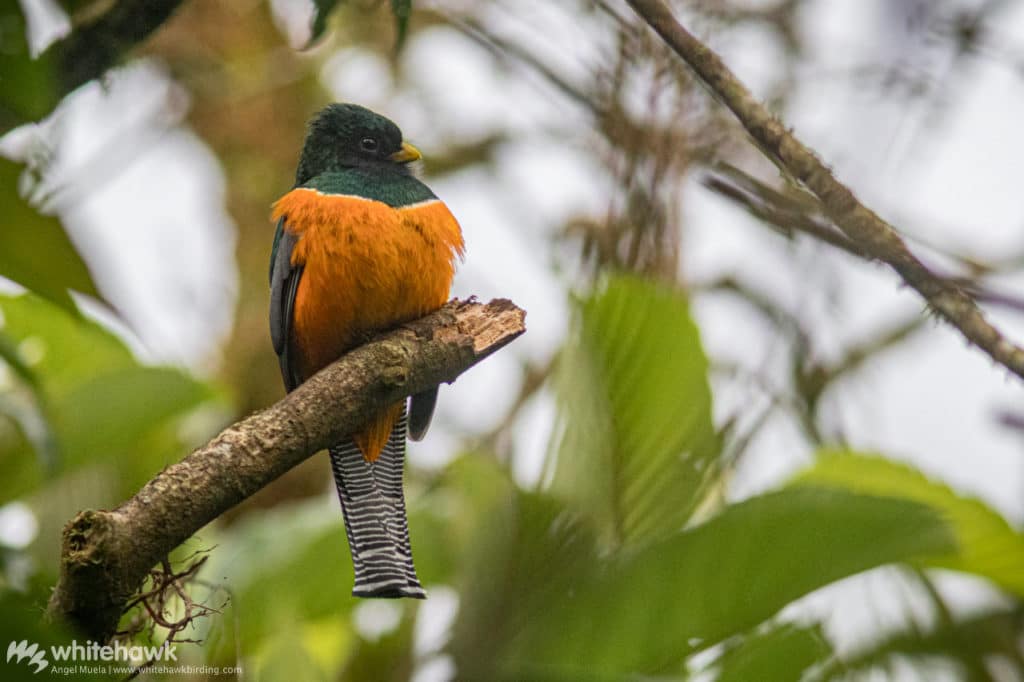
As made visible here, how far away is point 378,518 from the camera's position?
2.30 meters

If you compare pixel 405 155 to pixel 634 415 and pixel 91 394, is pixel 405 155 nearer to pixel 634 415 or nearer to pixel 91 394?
pixel 634 415

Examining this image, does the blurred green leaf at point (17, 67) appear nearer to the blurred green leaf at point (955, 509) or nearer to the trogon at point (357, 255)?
the trogon at point (357, 255)

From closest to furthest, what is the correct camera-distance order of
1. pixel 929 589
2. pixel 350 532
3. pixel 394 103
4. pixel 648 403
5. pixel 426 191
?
pixel 350 532 < pixel 648 403 < pixel 426 191 < pixel 929 589 < pixel 394 103

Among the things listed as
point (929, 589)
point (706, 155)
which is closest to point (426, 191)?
point (706, 155)

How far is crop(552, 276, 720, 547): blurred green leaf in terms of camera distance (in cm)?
227

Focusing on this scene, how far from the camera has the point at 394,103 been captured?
8.25 meters

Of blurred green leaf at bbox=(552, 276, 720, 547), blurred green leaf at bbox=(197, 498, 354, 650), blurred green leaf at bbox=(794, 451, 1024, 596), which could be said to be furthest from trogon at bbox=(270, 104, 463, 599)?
blurred green leaf at bbox=(794, 451, 1024, 596)

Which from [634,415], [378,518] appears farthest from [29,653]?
[634,415]

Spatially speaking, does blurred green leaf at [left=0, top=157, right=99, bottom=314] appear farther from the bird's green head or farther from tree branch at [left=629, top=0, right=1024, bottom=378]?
tree branch at [left=629, top=0, right=1024, bottom=378]

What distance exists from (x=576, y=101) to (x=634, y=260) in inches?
63.1

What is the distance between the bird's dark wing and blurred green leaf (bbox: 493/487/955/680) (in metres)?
1.05

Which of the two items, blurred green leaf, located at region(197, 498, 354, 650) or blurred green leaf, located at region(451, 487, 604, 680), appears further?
blurred green leaf, located at region(197, 498, 354, 650)

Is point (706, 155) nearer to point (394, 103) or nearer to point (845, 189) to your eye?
point (845, 189)

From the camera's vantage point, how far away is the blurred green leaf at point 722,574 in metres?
2.32
